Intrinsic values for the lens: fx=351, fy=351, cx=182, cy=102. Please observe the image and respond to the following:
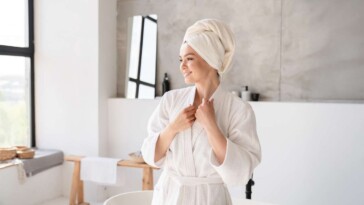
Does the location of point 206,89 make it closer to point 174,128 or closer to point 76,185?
point 174,128

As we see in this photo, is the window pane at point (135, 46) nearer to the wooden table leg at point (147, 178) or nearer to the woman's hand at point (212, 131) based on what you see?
the wooden table leg at point (147, 178)

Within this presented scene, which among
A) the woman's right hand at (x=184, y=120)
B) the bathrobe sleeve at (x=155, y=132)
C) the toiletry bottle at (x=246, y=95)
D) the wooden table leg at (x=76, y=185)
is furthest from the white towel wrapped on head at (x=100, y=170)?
the woman's right hand at (x=184, y=120)

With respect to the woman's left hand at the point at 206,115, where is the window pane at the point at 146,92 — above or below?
above

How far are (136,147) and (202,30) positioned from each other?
2.62 meters

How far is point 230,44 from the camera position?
1229mm

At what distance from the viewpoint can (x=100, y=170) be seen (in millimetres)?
3279

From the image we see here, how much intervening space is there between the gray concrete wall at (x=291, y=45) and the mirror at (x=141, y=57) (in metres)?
0.26

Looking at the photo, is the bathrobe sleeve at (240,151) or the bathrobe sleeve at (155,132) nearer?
the bathrobe sleeve at (240,151)

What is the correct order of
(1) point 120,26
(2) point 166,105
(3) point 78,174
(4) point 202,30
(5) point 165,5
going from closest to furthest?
1. (4) point 202,30
2. (2) point 166,105
3. (3) point 78,174
4. (5) point 165,5
5. (1) point 120,26

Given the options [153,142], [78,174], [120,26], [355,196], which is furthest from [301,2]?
[78,174]

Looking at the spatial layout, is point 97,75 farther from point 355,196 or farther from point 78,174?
point 355,196

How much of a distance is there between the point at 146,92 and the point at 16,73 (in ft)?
4.70

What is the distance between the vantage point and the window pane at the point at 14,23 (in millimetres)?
3689

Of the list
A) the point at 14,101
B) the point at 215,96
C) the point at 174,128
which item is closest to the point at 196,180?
the point at 174,128
